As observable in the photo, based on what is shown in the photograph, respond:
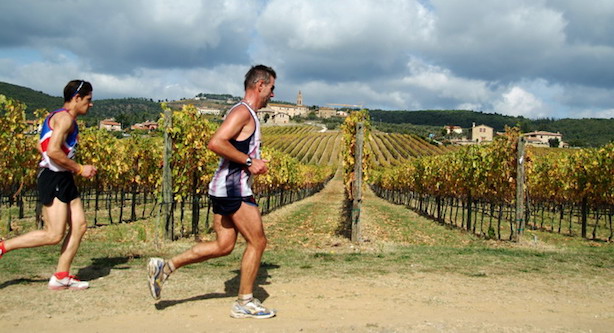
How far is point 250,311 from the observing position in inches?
129

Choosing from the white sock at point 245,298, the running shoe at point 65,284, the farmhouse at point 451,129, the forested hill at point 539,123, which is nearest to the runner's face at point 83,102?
the running shoe at point 65,284

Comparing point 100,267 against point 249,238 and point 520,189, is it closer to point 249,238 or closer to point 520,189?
point 249,238

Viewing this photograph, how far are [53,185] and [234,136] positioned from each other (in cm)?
187

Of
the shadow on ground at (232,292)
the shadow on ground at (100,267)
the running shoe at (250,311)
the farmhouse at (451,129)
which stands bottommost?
the shadow on ground at (100,267)

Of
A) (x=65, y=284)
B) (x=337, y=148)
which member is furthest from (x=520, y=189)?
(x=337, y=148)

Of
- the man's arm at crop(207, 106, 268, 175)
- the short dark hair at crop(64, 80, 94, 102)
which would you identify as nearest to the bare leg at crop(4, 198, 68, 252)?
the short dark hair at crop(64, 80, 94, 102)

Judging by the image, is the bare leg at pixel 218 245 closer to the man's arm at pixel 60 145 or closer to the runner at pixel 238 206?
the runner at pixel 238 206

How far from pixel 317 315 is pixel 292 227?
30.5ft

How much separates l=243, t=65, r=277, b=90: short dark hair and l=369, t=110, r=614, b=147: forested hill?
96.0 meters

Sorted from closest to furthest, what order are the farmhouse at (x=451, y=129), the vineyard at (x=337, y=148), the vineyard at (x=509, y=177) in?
1. the vineyard at (x=509, y=177)
2. the vineyard at (x=337, y=148)
3. the farmhouse at (x=451, y=129)

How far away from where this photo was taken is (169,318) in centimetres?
326

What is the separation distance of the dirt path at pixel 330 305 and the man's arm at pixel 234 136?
1.21 meters

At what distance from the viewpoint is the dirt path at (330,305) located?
3.12 m

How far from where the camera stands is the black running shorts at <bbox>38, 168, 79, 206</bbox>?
3.89 m
